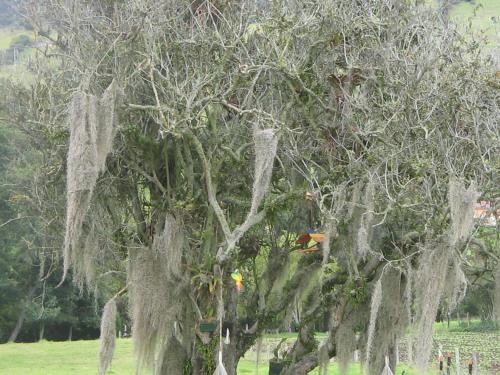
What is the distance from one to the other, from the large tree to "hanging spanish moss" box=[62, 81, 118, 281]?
0.03 metres

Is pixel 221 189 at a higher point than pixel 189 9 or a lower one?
lower

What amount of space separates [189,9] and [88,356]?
57.6ft

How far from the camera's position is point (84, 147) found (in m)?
12.6

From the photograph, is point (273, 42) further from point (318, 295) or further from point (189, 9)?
point (318, 295)

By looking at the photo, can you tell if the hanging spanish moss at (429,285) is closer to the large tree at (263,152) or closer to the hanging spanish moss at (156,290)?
the large tree at (263,152)

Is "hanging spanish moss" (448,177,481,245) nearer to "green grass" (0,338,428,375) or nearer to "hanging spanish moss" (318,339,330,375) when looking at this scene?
"hanging spanish moss" (318,339,330,375)

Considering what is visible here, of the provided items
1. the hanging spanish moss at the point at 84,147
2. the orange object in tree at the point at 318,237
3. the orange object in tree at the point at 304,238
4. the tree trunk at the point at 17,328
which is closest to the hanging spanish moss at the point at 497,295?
the orange object in tree at the point at 318,237

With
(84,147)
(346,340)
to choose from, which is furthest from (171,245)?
(346,340)

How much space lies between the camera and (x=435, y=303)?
42.3 feet

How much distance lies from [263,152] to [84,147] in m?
2.49

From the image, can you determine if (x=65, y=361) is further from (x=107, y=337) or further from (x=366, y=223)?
(x=366, y=223)

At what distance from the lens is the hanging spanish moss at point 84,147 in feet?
41.2

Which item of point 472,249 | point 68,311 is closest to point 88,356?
point 68,311

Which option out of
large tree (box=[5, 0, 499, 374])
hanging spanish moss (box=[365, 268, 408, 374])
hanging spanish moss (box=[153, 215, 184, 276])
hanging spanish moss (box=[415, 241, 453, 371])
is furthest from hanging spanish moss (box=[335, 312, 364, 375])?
hanging spanish moss (box=[153, 215, 184, 276])
